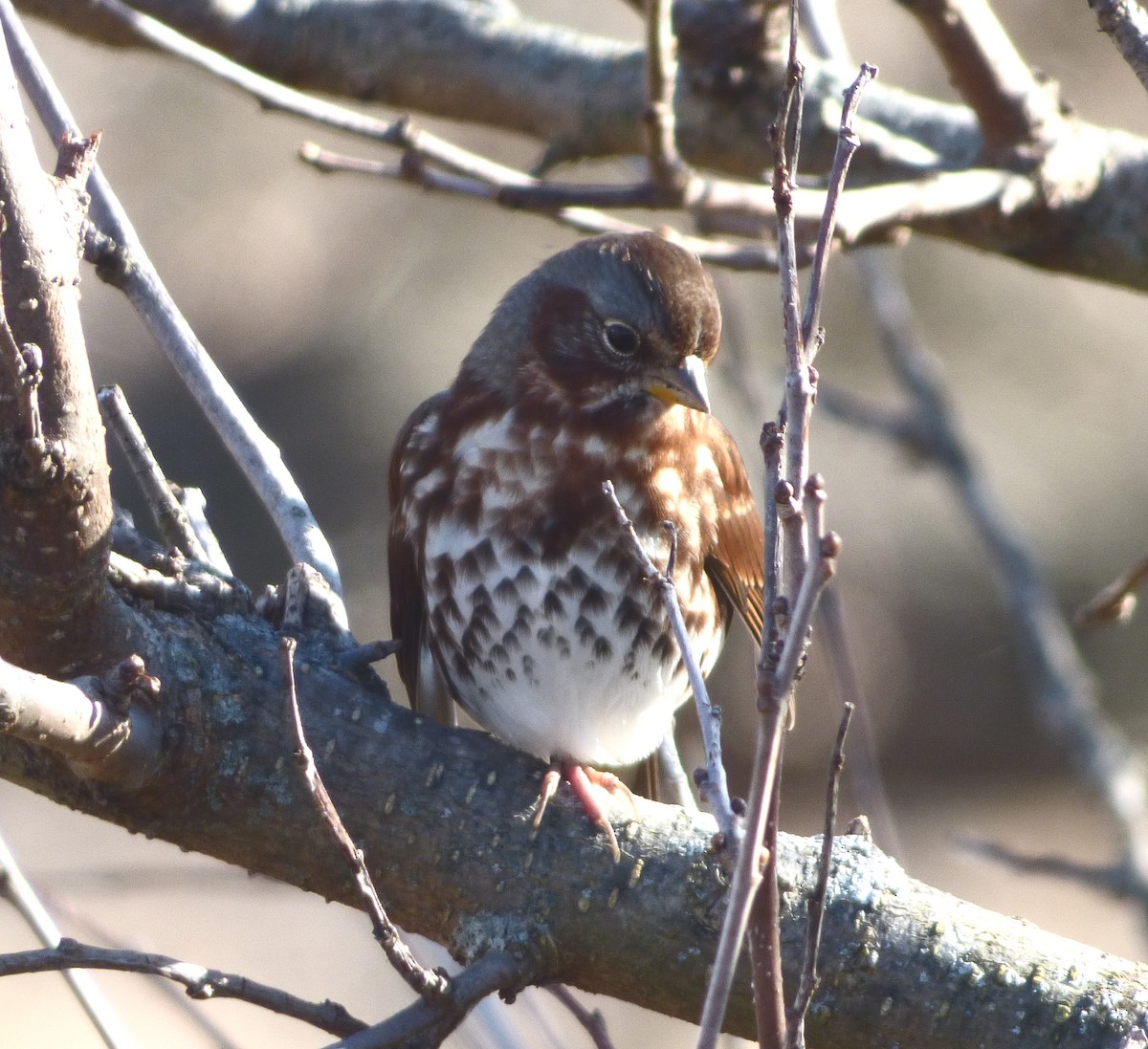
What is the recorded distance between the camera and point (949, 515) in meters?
8.79

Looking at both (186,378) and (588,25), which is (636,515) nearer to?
(186,378)

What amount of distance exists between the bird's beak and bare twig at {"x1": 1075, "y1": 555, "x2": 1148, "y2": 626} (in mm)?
804

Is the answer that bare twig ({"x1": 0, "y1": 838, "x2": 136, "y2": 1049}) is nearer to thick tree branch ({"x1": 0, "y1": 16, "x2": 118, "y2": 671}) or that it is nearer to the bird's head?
thick tree branch ({"x1": 0, "y1": 16, "x2": 118, "y2": 671})

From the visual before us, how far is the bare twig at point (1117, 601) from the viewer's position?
7.66 feet

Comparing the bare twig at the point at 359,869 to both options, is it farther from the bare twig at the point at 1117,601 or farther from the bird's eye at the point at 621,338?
A: the bird's eye at the point at 621,338

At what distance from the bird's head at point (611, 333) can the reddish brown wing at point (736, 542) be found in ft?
0.77

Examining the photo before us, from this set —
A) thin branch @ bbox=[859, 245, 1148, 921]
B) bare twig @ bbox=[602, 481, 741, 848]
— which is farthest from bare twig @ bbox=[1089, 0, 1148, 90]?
thin branch @ bbox=[859, 245, 1148, 921]

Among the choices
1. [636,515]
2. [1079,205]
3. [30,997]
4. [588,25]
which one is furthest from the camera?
[588,25]

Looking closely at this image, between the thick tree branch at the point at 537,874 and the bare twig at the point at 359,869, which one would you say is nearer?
the bare twig at the point at 359,869

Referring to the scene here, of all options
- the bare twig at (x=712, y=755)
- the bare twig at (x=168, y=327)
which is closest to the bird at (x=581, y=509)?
the bare twig at (x=168, y=327)

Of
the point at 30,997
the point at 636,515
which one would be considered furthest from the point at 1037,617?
the point at 30,997

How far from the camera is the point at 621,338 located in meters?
3.03

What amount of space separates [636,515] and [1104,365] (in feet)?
22.7

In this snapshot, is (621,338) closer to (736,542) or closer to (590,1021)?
Result: (736,542)
